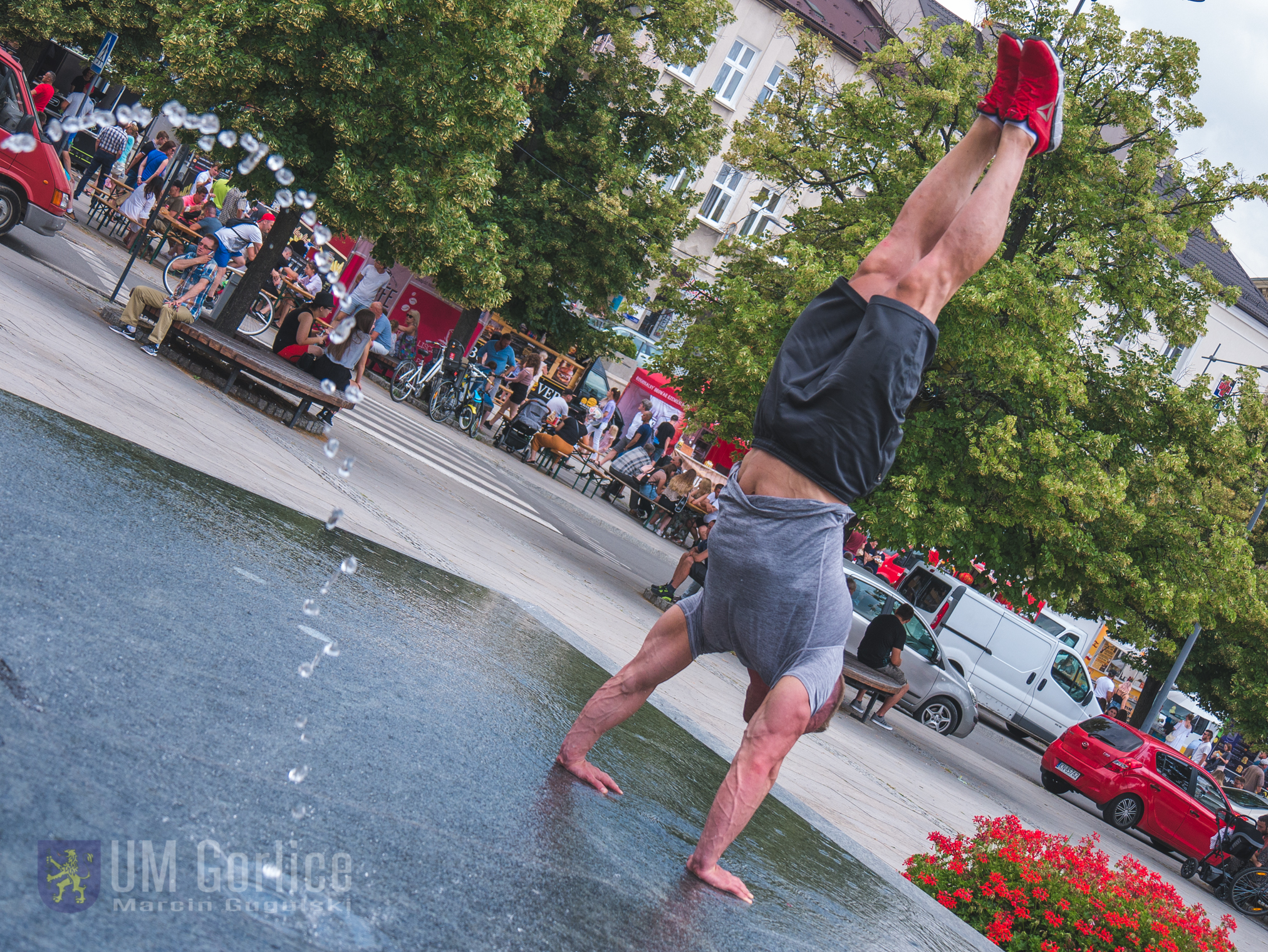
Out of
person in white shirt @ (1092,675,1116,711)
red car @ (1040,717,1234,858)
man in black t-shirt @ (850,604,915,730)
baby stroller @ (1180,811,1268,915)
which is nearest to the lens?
man in black t-shirt @ (850,604,915,730)

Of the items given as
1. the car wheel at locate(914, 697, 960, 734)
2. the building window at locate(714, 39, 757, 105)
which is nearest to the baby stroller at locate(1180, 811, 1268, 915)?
the car wheel at locate(914, 697, 960, 734)

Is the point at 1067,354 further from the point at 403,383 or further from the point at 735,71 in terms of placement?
the point at 735,71

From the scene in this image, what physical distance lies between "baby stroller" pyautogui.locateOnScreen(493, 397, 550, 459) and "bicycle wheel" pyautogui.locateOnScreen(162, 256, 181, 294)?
25.3 feet

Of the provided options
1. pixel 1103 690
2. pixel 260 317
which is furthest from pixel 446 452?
pixel 1103 690

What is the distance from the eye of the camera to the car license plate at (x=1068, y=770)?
18.4 m

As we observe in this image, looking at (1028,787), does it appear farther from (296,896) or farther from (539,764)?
(296,896)

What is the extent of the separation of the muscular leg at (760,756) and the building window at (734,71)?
41040mm

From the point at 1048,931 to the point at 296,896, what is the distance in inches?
171

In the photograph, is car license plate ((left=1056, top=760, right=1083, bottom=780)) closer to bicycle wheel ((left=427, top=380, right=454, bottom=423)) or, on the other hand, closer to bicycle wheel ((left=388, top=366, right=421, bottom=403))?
bicycle wheel ((left=427, top=380, right=454, bottom=423))

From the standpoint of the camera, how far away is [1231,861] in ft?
53.8

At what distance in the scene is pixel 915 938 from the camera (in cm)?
371

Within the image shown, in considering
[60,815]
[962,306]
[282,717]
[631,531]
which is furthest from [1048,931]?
[631,531]

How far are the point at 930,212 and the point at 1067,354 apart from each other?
13.1 metres

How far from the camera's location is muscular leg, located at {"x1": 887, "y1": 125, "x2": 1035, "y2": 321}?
3.10 meters
